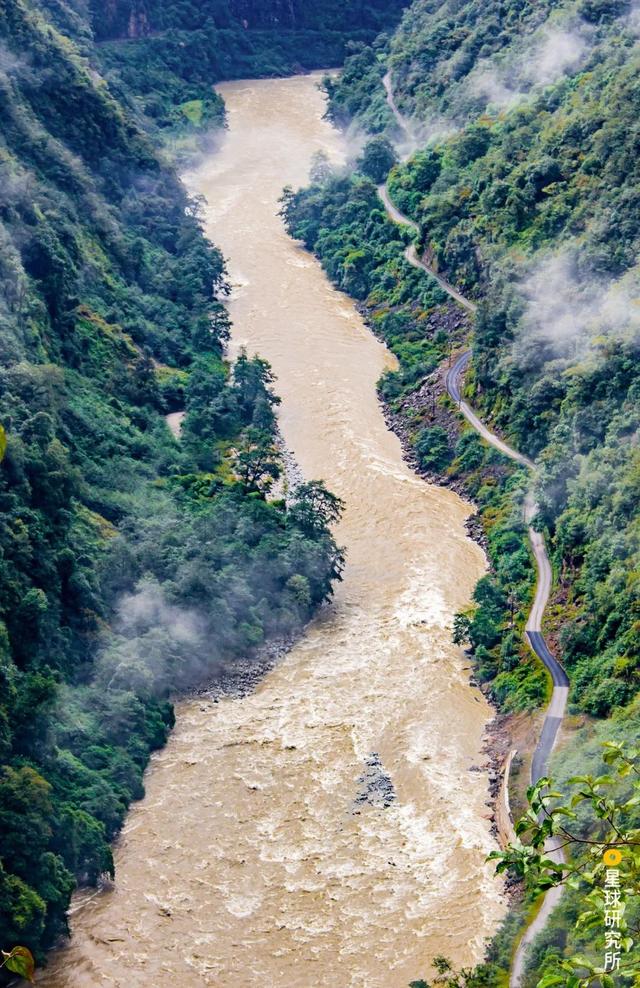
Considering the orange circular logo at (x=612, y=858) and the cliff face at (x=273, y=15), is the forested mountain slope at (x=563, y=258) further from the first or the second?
the orange circular logo at (x=612, y=858)

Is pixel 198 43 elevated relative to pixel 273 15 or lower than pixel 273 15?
lower

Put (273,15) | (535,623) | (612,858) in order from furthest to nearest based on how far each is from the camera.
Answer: (273,15) < (535,623) < (612,858)

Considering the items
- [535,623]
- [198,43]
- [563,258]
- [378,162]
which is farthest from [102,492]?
[198,43]

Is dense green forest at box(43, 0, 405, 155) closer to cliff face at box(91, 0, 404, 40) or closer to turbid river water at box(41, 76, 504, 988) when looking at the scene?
cliff face at box(91, 0, 404, 40)

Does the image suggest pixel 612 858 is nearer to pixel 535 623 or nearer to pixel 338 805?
pixel 338 805

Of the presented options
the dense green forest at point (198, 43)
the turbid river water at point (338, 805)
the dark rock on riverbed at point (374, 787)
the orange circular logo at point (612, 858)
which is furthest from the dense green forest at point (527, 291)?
the orange circular logo at point (612, 858)

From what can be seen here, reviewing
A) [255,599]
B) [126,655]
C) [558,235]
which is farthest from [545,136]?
[126,655]
